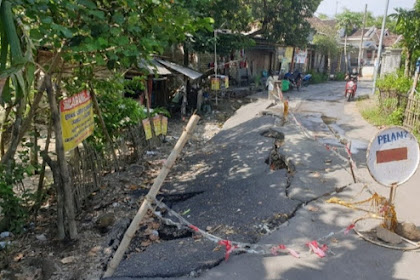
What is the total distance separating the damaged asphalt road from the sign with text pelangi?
5.73 ft

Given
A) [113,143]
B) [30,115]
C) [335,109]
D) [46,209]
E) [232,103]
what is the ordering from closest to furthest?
[30,115]
[46,209]
[113,143]
[335,109]
[232,103]

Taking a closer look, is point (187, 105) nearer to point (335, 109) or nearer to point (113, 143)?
point (335, 109)

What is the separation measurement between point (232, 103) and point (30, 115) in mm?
13625

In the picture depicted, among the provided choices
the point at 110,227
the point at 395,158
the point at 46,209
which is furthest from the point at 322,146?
the point at 46,209

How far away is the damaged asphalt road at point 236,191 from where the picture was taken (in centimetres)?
392

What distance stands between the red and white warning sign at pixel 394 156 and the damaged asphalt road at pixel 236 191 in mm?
1366

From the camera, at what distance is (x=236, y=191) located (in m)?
5.88

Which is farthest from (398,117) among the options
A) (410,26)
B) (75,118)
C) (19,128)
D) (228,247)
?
(19,128)

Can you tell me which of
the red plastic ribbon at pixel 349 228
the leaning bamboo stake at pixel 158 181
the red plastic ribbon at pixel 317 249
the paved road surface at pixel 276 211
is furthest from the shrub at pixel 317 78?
the leaning bamboo stake at pixel 158 181

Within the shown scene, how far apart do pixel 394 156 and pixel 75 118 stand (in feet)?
13.1

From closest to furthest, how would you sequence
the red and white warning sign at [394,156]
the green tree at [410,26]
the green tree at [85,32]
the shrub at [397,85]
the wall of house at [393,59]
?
the green tree at [85,32] < the red and white warning sign at [394,156] < the shrub at [397,85] < the green tree at [410,26] < the wall of house at [393,59]

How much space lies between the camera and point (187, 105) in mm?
15352

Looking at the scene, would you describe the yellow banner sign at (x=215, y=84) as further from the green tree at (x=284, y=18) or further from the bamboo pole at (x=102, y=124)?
the bamboo pole at (x=102, y=124)

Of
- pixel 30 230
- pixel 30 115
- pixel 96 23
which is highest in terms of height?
pixel 96 23
